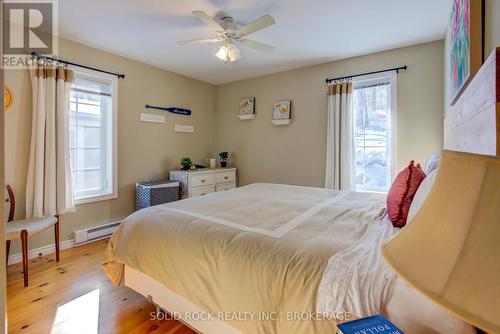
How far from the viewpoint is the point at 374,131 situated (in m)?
3.27

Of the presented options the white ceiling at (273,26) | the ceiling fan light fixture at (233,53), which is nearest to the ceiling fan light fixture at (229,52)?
the ceiling fan light fixture at (233,53)

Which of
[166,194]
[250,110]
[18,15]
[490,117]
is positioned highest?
[18,15]

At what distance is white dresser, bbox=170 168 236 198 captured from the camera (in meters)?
3.67

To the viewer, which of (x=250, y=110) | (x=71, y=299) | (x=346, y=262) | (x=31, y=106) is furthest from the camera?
(x=250, y=110)

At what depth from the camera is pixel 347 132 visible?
3299 millimetres

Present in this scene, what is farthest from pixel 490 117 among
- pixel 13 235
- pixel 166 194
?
pixel 166 194

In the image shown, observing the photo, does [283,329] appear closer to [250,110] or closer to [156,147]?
[156,147]

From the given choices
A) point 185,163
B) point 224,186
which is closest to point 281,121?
point 224,186

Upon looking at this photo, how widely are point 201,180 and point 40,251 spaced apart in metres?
2.04

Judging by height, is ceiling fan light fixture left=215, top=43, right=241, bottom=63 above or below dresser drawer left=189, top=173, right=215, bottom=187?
above

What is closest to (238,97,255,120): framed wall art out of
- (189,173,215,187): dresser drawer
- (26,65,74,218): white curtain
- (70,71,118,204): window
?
(189,173,215,187): dresser drawer

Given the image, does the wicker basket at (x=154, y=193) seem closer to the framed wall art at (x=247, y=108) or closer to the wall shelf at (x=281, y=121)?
the framed wall art at (x=247, y=108)

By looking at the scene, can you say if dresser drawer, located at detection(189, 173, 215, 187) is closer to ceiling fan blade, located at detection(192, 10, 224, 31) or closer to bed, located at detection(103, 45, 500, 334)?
bed, located at detection(103, 45, 500, 334)

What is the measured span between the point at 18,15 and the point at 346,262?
3442 mm
